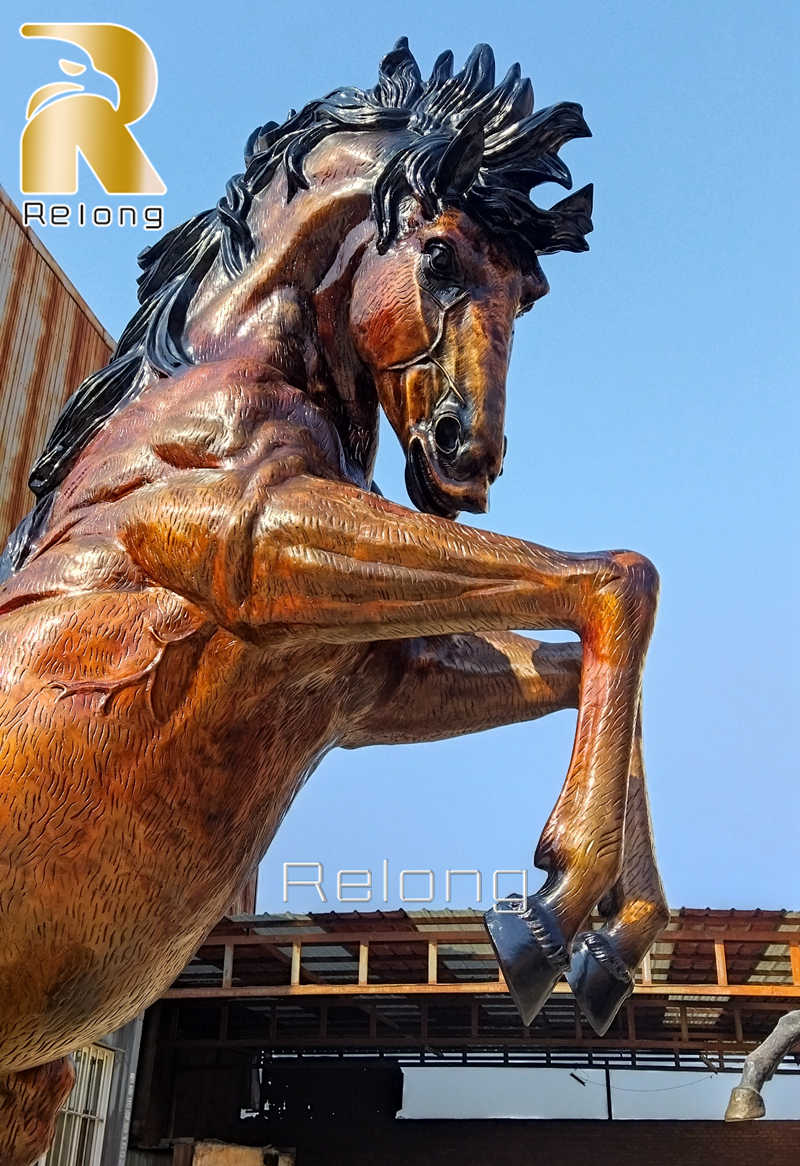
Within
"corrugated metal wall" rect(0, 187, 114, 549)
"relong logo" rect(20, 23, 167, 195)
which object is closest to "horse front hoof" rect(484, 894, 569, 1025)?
"relong logo" rect(20, 23, 167, 195)

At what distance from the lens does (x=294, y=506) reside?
1464mm

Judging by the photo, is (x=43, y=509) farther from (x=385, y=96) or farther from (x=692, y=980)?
(x=692, y=980)

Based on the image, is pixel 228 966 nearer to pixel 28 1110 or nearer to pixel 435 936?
pixel 435 936

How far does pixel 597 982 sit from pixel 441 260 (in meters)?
1.11

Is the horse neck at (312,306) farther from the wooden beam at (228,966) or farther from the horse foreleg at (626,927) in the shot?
the wooden beam at (228,966)

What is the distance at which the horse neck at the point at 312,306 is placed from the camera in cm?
182

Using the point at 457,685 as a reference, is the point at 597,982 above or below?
below

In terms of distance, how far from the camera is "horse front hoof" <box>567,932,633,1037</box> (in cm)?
143

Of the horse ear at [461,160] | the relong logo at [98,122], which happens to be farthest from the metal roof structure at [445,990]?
the horse ear at [461,160]

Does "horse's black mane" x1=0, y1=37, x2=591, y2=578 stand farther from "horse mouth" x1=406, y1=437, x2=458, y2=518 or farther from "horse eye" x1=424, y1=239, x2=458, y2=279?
"horse mouth" x1=406, y1=437, x2=458, y2=518

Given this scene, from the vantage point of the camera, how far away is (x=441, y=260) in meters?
1.70

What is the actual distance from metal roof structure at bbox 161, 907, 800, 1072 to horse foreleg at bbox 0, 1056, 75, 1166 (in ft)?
26.5

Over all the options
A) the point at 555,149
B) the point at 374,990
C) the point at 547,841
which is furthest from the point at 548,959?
the point at 374,990

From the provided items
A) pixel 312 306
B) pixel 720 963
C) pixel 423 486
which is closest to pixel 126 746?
pixel 423 486
